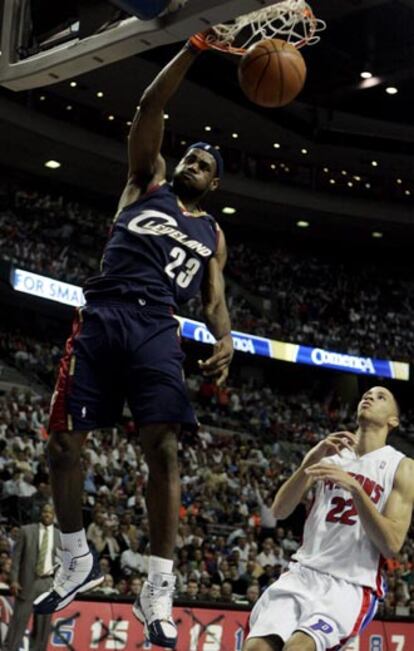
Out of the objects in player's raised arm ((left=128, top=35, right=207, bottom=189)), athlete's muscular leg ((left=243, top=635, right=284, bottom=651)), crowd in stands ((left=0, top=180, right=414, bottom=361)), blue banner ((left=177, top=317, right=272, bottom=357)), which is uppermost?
crowd in stands ((left=0, top=180, right=414, bottom=361))

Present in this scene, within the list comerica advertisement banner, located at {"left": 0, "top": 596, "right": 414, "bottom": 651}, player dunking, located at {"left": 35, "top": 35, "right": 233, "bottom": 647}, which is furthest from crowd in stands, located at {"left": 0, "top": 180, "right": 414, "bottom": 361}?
player dunking, located at {"left": 35, "top": 35, "right": 233, "bottom": 647}

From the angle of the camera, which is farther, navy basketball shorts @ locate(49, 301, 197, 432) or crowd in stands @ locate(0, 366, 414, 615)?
crowd in stands @ locate(0, 366, 414, 615)

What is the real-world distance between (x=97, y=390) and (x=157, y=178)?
3.19ft

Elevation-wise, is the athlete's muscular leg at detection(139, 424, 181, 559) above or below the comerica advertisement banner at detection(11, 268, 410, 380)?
below

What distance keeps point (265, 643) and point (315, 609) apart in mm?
291

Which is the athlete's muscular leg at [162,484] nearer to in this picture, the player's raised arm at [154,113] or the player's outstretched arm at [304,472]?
the player's raised arm at [154,113]

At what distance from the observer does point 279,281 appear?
3212 centimetres

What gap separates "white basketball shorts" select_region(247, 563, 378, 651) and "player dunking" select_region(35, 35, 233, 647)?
3.63 feet

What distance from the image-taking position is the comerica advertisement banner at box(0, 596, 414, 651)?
9.77 meters

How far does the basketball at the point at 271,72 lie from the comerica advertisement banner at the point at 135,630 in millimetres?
5780

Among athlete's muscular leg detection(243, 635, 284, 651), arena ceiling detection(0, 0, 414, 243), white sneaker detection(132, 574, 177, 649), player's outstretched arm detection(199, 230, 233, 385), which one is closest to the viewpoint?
white sneaker detection(132, 574, 177, 649)

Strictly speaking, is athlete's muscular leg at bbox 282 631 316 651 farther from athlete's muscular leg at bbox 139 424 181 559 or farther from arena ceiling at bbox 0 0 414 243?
arena ceiling at bbox 0 0 414 243

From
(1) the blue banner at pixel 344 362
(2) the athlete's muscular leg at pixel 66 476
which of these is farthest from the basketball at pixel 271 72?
(1) the blue banner at pixel 344 362

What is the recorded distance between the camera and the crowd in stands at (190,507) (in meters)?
13.8
